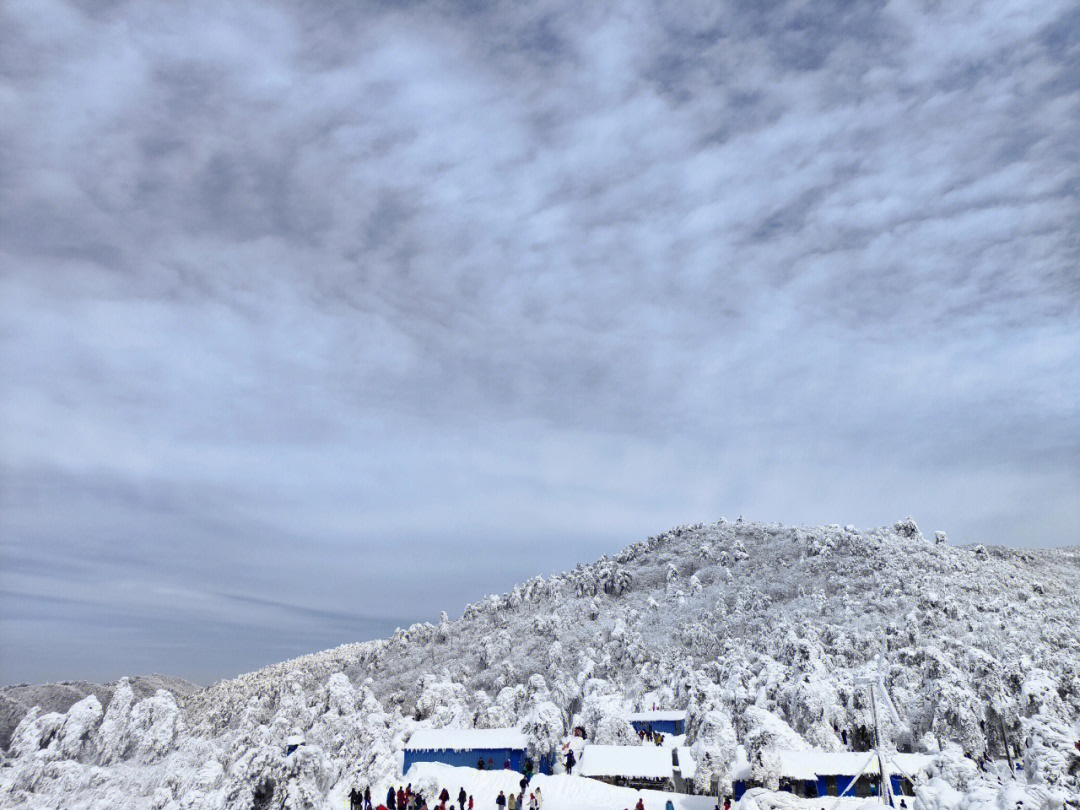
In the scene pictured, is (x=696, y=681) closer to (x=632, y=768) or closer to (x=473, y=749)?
(x=632, y=768)

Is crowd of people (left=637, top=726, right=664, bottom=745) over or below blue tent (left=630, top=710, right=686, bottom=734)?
below

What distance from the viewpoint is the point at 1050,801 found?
1967 cm

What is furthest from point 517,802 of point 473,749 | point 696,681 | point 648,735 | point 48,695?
point 48,695

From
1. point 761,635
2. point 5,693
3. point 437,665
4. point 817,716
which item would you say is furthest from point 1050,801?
point 5,693

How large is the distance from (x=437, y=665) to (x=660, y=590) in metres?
52.0

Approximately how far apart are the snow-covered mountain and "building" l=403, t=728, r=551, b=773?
1957 mm

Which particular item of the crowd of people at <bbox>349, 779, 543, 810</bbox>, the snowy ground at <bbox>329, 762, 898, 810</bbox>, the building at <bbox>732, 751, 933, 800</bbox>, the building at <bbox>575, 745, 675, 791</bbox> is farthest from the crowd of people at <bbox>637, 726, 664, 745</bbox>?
the crowd of people at <bbox>349, 779, 543, 810</bbox>

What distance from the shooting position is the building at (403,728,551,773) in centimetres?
5422

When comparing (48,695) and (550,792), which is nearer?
(550,792)

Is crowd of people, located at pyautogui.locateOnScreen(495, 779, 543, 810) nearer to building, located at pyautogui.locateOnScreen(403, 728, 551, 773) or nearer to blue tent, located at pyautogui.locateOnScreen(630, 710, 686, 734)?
building, located at pyautogui.locateOnScreen(403, 728, 551, 773)

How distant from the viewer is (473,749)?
181ft

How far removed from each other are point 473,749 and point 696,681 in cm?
3355

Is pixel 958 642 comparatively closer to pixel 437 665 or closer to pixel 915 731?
pixel 915 731

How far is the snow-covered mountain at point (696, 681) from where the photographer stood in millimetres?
45656
